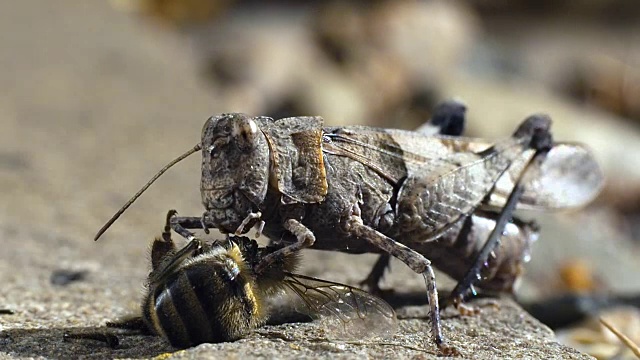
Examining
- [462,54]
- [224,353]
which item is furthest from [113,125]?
[462,54]

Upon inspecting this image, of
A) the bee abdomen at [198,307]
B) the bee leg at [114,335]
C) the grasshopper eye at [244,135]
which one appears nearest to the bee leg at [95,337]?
the bee leg at [114,335]

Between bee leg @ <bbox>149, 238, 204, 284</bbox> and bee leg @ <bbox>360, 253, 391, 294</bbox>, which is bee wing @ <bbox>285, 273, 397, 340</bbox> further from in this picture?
bee leg @ <bbox>360, 253, 391, 294</bbox>

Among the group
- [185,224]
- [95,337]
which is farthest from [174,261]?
[95,337]

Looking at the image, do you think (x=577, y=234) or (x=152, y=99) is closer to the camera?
(x=577, y=234)

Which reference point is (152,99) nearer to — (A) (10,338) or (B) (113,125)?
(B) (113,125)

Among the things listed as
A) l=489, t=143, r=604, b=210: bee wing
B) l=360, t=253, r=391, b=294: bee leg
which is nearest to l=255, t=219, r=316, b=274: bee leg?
l=360, t=253, r=391, b=294: bee leg
